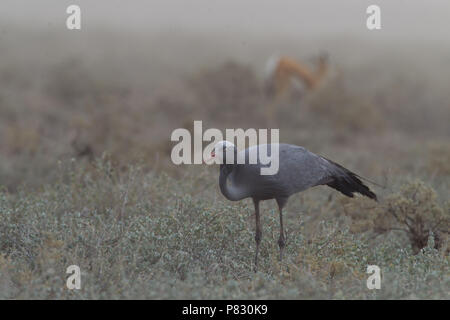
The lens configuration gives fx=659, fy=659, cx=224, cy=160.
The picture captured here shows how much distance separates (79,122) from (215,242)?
512 cm

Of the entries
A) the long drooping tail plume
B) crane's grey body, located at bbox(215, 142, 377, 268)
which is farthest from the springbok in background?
crane's grey body, located at bbox(215, 142, 377, 268)

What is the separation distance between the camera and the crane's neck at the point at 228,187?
16.3ft

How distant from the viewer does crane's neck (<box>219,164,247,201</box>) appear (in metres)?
4.96

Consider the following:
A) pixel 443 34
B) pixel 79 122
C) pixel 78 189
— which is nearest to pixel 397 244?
pixel 78 189

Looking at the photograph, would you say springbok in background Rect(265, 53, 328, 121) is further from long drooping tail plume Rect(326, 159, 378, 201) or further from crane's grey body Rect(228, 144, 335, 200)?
crane's grey body Rect(228, 144, 335, 200)

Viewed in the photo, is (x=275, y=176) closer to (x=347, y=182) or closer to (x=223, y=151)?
(x=223, y=151)

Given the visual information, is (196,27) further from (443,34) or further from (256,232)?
(256,232)

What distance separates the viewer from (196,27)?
2762 centimetres

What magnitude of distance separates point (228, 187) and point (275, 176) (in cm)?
38

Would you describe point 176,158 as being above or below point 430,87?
below

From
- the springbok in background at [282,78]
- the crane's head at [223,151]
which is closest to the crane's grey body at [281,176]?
the crane's head at [223,151]

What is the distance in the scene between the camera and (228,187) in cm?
504

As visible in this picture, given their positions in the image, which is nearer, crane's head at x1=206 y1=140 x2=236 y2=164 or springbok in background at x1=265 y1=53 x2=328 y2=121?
crane's head at x1=206 y1=140 x2=236 y2=164

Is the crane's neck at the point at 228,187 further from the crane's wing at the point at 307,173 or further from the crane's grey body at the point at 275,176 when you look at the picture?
the crane's wing at the point at 307,173
